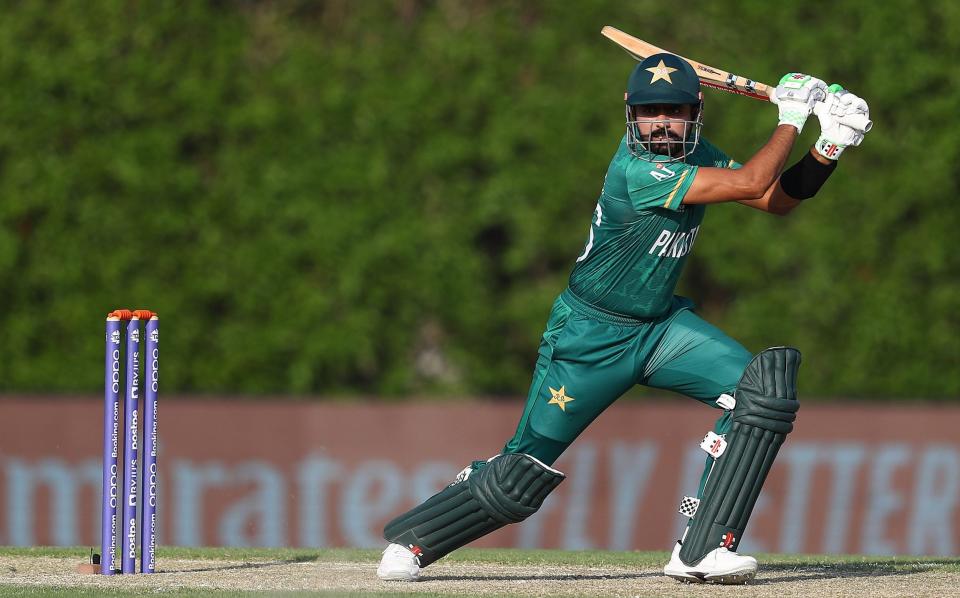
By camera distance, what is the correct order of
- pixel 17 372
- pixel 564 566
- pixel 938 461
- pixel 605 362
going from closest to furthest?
pixel 605 362
pixel 564 566
pixel 938 461
pixel 17 372

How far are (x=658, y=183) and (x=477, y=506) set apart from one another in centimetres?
127

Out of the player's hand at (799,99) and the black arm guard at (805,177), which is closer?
the player's hand at (799,99)

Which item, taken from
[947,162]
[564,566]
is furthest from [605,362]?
[947,162]

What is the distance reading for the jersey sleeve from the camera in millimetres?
5344

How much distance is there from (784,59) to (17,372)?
608cm

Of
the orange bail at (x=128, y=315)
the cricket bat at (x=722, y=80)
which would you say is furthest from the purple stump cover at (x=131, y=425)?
the cricket bat at (x=722, y=80)

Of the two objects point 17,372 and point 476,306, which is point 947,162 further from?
point 17,372

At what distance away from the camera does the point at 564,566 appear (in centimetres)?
621

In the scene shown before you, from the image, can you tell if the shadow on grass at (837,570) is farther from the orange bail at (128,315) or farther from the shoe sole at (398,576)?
the orange bail at (128,315)

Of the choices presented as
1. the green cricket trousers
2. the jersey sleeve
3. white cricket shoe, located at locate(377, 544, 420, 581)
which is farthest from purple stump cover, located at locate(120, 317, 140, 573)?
the jersey sleeve

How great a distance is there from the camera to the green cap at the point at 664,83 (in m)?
5.45

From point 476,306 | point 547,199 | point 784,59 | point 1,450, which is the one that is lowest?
point 1,450

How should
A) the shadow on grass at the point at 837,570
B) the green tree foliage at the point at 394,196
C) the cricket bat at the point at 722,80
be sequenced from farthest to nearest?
the green tree foliage at the point at 394,196 < the cricket bat at the point at 722,80 < the shadow on grass at the point at 837,570

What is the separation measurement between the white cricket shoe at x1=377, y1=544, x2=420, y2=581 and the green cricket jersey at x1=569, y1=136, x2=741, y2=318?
42.6 inches
